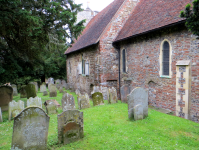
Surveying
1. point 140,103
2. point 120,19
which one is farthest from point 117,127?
point 120,19

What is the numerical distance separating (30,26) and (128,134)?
6675 millimetres

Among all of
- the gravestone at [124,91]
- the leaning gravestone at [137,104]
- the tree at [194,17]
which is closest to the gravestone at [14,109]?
the leaning gravestone at [137,104]

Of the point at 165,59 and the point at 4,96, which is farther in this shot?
the point at 4,96

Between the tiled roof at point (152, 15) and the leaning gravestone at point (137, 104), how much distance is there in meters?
4.02

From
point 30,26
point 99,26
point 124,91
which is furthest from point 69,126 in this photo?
point 99,26

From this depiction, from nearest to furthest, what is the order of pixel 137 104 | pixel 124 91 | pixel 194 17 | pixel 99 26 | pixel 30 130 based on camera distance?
pixel 194 17 < pixel 30 130 < pixel 137 104 < pixel 124 91 < pixel 99 26

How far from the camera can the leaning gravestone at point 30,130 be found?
4.13m

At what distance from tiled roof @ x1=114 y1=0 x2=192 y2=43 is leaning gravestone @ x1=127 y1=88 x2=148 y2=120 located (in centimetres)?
402

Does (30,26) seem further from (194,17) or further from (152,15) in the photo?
(152,15)

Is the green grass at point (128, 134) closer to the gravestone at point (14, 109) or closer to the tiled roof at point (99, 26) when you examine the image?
the gravestone at point (14, 109)

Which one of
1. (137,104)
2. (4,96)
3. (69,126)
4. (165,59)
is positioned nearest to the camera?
(69,126)

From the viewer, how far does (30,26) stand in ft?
24.0

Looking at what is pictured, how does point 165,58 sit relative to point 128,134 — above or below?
above

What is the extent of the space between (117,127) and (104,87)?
6.40m
